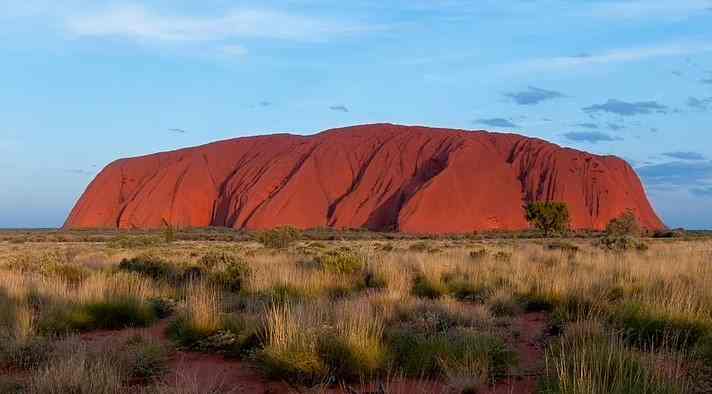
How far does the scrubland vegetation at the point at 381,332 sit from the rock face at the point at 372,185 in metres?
53.6

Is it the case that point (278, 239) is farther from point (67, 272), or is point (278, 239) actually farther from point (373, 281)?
point (373, 281)

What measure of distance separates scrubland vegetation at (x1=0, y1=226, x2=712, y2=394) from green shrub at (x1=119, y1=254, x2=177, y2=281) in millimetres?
1756

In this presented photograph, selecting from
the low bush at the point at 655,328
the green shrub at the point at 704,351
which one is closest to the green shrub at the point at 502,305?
the low bush at the point at 655,328

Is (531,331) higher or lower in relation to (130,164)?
lower

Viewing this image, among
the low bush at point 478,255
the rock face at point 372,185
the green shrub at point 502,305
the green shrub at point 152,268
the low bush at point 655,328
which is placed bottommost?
the green shrub at point 152,268

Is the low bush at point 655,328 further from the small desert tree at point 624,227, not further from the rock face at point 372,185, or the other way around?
the rock face at point 372,185

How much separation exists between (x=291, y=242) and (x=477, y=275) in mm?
22665

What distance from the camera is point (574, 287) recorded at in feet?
32.6

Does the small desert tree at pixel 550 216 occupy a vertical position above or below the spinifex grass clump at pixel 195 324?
above

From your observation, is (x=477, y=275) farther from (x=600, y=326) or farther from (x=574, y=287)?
(x=600, y=326)

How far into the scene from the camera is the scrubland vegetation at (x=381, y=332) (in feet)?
16.7

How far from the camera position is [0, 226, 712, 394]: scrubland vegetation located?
5.09 meters

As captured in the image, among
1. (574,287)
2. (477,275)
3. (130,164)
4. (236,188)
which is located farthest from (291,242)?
(130,164)

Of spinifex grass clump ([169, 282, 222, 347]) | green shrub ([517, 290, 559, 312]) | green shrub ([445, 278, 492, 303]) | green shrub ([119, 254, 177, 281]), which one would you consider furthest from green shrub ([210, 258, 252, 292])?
green shrub ([517, 290, 559, 312])
